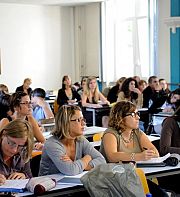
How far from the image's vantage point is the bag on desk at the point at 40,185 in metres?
3.19

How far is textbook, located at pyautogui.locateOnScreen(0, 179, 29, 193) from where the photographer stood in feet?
10.5

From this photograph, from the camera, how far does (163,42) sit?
11594 mm

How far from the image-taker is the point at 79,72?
14.6m

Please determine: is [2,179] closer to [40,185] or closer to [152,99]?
[40,185]

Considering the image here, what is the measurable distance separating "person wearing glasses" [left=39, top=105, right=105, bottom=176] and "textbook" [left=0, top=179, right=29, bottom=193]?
1.19 ft

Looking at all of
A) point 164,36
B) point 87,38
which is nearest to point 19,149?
point 164,36

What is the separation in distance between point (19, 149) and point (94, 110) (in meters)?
5.61

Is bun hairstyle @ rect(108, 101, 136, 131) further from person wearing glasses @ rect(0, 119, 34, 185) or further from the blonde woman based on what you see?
the blonde woman

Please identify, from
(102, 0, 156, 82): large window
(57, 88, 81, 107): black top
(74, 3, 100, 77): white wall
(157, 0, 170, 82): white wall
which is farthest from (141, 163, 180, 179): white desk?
(74, 3, 100, 77): white wall

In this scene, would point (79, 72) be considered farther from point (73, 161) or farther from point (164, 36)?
point (73, 161)

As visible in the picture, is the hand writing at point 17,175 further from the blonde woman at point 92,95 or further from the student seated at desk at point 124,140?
the blonde woman at point 92,95

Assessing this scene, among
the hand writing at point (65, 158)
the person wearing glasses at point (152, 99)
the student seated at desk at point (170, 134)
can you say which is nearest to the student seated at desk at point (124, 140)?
the student seated at desk at point (170, 134)

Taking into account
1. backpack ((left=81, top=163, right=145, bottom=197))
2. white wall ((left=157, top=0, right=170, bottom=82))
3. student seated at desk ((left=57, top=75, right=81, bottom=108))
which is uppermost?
white wall ((left=157, top=0, right=170, bottom=82))

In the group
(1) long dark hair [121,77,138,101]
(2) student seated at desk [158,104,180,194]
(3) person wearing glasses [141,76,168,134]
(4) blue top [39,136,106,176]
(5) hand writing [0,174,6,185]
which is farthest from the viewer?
(1) long dark hair [121,77,138,101]
